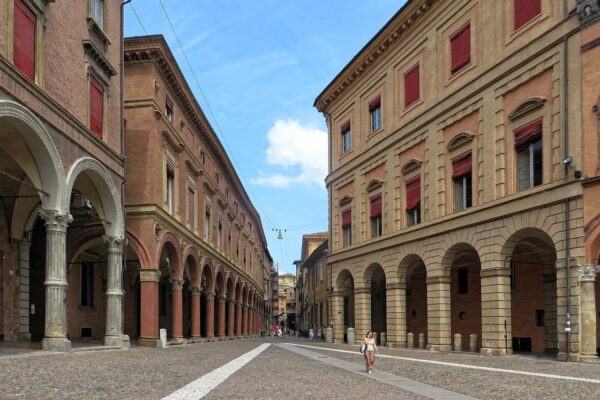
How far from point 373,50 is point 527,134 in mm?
14388

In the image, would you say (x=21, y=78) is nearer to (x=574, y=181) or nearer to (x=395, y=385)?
(x=395, y=385)

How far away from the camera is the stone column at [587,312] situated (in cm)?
1844

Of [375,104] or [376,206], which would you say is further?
[375,104]

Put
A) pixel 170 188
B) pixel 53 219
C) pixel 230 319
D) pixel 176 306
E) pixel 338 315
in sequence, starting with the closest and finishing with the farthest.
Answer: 1. pixel 53 219
2. pixel 170 188
3. pixel 176 306
4. pixel 338 315
5. pixel 230 319

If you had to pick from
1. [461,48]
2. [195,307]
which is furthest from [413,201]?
[195,307]

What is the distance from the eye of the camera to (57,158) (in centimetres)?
1841

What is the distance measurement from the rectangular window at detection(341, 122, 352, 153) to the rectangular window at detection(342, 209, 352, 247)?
4.20 metres

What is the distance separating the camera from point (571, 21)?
19.8 m

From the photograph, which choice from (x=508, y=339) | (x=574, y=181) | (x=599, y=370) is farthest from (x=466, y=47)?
(x=599, y=370)

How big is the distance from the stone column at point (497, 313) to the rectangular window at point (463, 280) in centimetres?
621

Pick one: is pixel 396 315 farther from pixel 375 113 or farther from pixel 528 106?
pixel 528 106

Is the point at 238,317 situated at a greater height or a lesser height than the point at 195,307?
lesser

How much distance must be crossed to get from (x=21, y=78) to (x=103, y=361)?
25.7 feet

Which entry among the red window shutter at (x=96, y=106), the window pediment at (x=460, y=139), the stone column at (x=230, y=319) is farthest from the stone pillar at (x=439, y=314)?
the stone column at (x=230, y=319)
